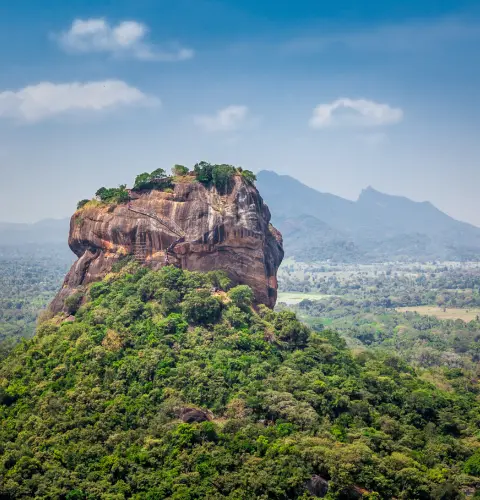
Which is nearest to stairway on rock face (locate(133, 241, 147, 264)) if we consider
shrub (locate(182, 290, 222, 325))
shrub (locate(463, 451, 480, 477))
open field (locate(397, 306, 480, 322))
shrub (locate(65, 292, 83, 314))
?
shrub (locate(65, 292, 83, 314))

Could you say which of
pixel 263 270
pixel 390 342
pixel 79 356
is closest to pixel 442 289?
pixel 390 342

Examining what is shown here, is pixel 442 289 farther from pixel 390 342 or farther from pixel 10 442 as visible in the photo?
pixel 10 442

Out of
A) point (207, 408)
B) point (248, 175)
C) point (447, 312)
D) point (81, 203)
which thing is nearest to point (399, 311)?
point (447, 312)

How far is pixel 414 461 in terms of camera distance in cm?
2483

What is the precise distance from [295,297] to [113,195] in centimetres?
8372

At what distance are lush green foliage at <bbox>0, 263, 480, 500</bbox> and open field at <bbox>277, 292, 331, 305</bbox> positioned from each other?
246ft

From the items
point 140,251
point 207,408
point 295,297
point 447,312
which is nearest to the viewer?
point 207,408

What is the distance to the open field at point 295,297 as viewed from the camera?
372 ft

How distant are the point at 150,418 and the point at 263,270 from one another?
13.5 m

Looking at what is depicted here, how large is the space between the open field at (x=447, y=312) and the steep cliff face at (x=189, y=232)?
58160mm

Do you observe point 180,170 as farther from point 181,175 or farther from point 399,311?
point 399,311

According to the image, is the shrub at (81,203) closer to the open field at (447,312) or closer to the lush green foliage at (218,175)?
the lush green foliage at (218,175)

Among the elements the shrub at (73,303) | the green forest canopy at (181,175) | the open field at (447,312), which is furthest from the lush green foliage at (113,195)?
the open field at (447,312)

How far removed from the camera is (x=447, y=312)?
9594cm
